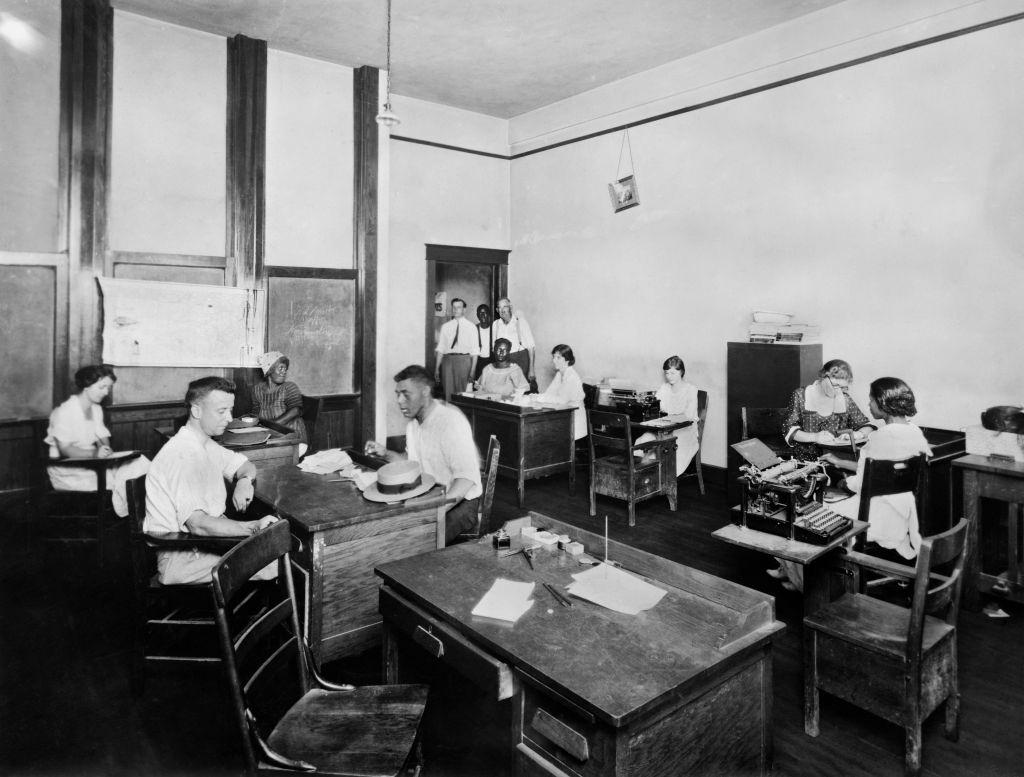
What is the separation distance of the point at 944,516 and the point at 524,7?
5.07 metres

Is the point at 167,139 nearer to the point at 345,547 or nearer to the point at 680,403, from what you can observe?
the point at 345,547

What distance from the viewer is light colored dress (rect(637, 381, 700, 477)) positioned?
621cm

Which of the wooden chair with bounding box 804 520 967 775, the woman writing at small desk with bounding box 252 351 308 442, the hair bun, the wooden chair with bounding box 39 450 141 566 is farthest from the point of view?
the woman writing at small desk with bounding box 252 351 308 442

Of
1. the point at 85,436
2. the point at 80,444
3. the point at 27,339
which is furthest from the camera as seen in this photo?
the point at 27,339

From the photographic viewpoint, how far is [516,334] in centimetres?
832

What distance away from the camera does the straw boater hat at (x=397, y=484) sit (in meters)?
3.05

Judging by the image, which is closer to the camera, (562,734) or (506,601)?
(562,734)

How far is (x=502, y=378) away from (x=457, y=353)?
1259 millimetres

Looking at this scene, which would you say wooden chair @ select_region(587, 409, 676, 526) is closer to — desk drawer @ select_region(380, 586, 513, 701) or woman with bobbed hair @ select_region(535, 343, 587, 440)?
woman with bobbed hair @ select_region(535, 343, 587, 440)

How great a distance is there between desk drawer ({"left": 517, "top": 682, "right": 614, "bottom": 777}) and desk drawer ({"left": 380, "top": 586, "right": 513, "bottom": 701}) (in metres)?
0.07

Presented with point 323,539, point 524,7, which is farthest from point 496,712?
point 524,7

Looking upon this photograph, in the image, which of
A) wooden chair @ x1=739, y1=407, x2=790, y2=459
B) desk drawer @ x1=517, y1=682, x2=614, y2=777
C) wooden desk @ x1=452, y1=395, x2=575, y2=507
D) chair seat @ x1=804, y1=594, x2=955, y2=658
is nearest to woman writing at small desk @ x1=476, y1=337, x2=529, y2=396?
wooden desk @ x1=452, y1=395, x2=575, y2=507

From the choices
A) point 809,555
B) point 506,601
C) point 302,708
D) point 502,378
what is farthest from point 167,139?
point 809,555

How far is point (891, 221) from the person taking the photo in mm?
5246
